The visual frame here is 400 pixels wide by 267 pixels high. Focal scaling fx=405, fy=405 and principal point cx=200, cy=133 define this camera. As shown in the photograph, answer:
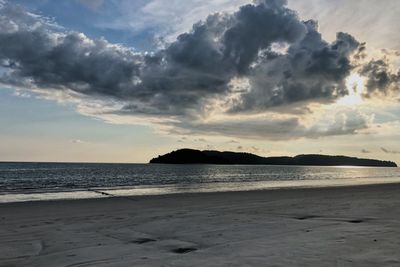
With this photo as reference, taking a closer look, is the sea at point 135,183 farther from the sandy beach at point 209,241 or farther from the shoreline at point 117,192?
the sandy beach at point 209,241

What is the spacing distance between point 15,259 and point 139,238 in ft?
9.74

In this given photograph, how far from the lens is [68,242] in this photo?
32.5 feet

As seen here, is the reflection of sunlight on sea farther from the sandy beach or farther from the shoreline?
the sandy beach

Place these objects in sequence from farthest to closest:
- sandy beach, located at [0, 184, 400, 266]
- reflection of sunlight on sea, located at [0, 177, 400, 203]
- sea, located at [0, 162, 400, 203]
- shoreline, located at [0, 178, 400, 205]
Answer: sea, located at [0, 162, 400, 203], reflection of sunlight on sea, located at [0, 177, 400, 203], shoreline, located at [0, 178, 400, 205], sandy beach, located at [0, 184, 400, 266]

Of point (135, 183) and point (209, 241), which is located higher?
point (135, 183)

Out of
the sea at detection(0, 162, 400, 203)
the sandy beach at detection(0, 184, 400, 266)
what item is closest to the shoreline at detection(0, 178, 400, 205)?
the sea at detection(0, 162, 400, 203)

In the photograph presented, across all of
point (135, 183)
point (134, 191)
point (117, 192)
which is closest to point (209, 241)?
point (117, 192)

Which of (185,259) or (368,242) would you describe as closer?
(185,259)

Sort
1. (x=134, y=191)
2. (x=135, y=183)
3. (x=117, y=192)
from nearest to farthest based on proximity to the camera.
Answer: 1. (x=117, y=192)
2. (x=134, y=191)
3. (x=135, y=183)

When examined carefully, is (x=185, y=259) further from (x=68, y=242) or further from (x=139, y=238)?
(x=68, y=242)

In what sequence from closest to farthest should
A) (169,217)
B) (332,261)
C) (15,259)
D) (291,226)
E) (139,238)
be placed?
1. (332,261)
2. (15,259)
3. (139,238)
4. (291,226)
5. (169,217)

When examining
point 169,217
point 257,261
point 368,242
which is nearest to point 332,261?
point 257,261

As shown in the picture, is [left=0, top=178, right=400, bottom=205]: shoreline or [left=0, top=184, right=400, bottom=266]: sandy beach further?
[left=0, top=178, right=400, bottom=205]: shoreline

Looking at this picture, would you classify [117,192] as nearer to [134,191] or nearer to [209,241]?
[134,191]
